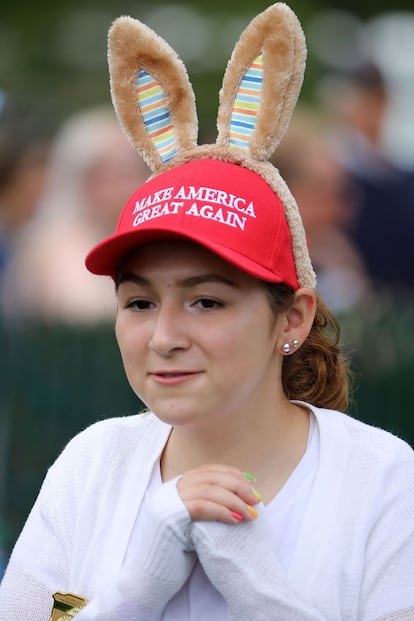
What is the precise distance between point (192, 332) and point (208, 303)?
3.4 inches

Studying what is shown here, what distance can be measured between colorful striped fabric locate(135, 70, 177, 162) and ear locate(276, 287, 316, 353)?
17.8 inches

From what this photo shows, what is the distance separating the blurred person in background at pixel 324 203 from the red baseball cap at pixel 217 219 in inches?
154

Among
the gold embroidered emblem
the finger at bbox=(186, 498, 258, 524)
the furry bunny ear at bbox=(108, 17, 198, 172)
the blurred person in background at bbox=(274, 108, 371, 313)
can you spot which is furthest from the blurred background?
the finger at bbox=(186, 498, 258, 524)

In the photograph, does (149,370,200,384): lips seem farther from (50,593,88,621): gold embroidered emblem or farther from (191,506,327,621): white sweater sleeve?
(50,593,88,621): gold embroidered emblem

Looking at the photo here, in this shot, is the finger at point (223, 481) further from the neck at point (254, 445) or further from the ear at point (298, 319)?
the ear at point (298, 319)

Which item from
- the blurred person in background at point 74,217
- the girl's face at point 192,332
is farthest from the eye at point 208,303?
the blurred person in background at point 74,217

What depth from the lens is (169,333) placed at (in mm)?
2492

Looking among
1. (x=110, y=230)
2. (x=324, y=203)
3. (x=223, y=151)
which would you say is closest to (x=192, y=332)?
(x=223, y=151)

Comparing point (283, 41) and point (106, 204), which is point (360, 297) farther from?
point (283, 41)

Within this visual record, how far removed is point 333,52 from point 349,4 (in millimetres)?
1200

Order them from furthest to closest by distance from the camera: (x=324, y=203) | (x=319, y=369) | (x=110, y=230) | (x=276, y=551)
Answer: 1. (x=110, y=230)
2. (x=324, y=203)
3. (x=319, y=369)
4. (x=276, y=551)

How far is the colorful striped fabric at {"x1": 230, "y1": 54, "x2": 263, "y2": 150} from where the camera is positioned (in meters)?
2.68

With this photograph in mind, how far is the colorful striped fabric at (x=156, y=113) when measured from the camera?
274 centimetres

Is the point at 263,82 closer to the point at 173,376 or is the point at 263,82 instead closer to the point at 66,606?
the point at 173,376
